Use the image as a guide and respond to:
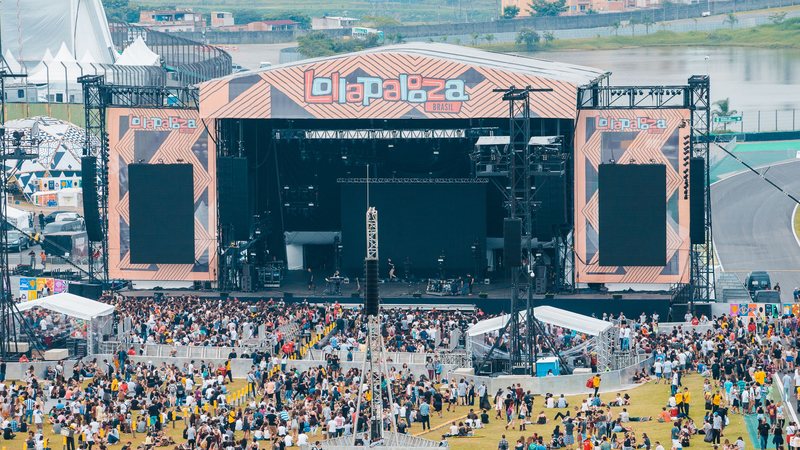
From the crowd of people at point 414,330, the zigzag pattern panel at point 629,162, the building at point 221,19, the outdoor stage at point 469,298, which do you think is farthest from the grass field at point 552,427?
the building at point 221,19

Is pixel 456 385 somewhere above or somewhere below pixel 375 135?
below

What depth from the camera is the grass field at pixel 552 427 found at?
4584 cm

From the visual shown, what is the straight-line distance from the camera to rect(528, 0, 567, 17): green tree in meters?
166

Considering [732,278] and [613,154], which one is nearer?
[613,154]

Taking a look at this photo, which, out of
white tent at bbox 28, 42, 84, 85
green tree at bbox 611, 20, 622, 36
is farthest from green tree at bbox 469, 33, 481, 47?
white tent at bbox 28, 42, 84, 85

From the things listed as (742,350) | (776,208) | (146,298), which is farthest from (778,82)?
(742,350)

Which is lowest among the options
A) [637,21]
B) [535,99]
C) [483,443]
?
[483,443]

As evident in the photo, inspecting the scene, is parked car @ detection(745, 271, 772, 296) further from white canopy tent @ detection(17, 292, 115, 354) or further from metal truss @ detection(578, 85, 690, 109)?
white canopy tent @ detection(17, 292, 115, 354)

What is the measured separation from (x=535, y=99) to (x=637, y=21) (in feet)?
327

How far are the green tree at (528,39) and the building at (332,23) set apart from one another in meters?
32.6

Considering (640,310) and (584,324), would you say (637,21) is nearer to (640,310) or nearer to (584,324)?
(640,310)

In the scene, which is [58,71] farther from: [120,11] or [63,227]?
[120,11]

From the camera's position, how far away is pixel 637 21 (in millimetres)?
164250

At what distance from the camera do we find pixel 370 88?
68250mm
